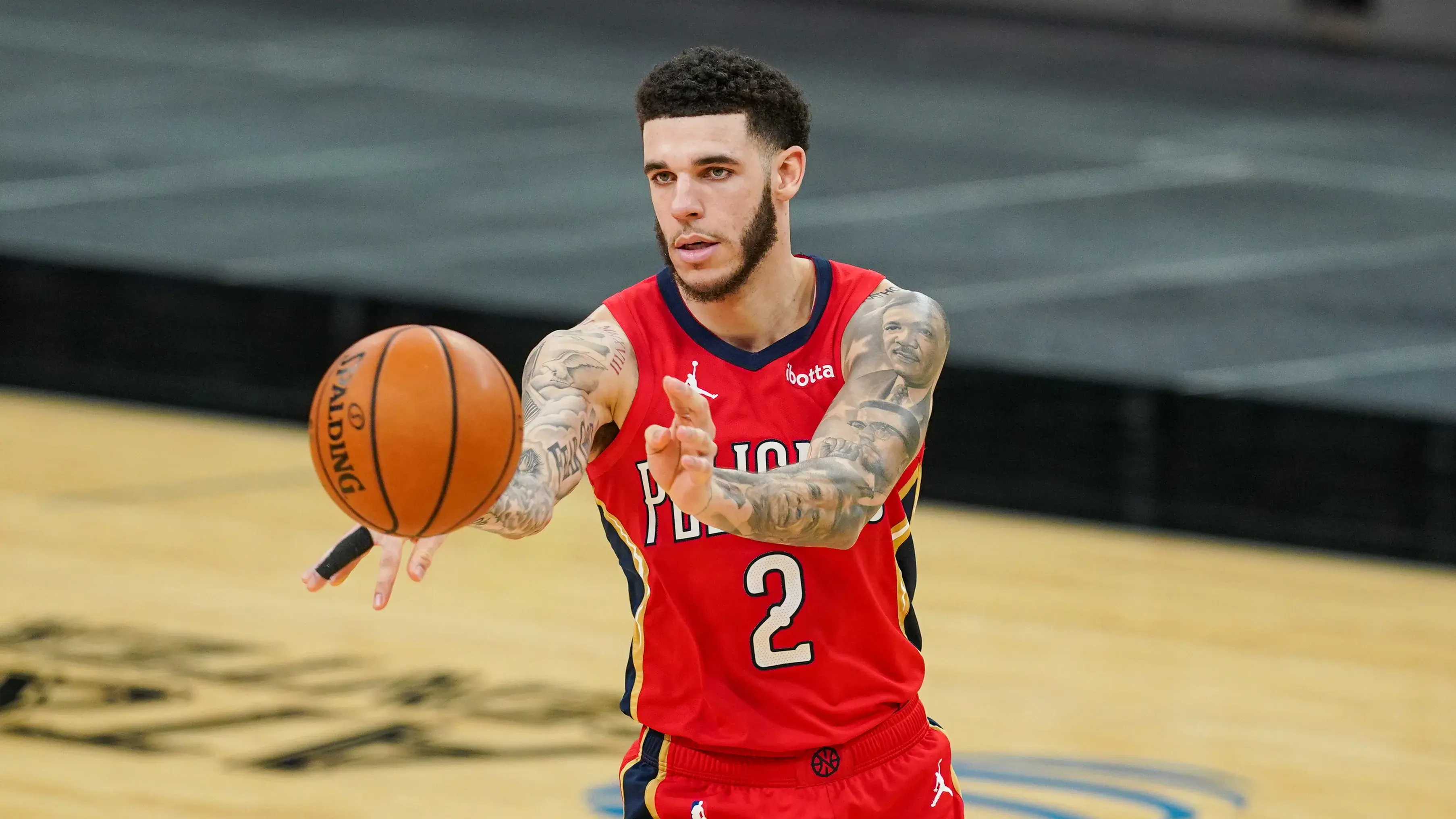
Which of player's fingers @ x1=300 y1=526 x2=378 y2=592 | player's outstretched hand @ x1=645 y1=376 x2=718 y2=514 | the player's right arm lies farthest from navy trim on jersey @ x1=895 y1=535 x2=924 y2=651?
player's fingers @ x1=300 y1=526 x2=378 y2=592

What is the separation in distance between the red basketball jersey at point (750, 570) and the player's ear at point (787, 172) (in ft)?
0.55

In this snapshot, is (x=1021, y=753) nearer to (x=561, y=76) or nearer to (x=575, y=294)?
(x=575, y=294)

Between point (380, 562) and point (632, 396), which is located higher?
point (632, 396)

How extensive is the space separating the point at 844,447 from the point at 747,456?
203 mm

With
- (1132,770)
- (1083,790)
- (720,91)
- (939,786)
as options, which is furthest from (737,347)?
(1132,770)

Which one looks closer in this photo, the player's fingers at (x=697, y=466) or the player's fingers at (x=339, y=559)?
the player's fingers at (x=697, y=466)

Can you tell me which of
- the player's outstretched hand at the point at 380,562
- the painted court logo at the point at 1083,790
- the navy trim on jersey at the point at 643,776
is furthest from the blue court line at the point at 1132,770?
the player's outstretched hand at the point at 380,562

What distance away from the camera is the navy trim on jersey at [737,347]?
12.1 feet

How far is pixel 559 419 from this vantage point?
141 inches

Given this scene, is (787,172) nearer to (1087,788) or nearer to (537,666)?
(1087,788)

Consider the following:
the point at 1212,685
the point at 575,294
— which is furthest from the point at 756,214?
the point at 575,294

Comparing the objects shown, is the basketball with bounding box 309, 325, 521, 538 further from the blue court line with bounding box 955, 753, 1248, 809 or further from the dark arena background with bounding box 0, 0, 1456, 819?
the blue court line with bounding box 955, 753, 1248, 809

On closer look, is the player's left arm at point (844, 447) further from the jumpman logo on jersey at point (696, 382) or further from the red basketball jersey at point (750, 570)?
the jumpman logo on jersey at point (696, 382)

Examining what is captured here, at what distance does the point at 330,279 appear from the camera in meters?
9.59
